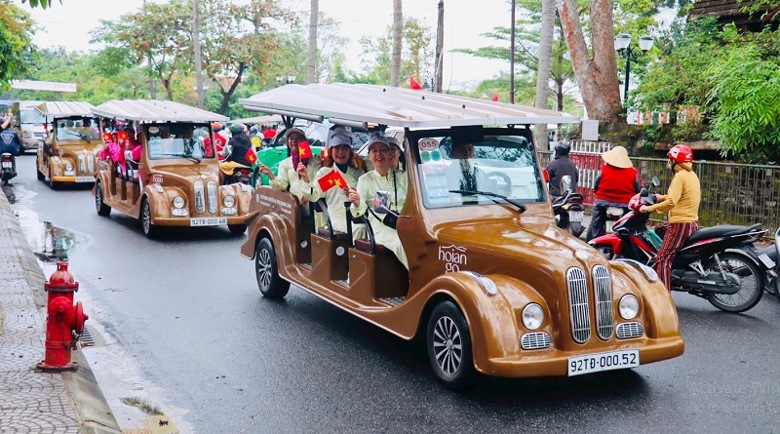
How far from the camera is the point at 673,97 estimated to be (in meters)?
18.9

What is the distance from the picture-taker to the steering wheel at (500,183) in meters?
7.36

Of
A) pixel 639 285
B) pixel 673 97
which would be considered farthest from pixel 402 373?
pixel 673 97

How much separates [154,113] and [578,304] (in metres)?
10.7

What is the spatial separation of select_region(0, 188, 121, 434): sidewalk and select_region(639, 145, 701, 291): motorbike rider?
598 cm

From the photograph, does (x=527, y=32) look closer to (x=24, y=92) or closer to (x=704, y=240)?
Result: (x=704, y=240)

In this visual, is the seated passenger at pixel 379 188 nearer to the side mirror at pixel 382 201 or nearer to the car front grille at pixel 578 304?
the side mirror at pixel 382 201

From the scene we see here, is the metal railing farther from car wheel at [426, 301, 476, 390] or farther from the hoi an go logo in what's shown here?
car wheel at [426, 301, 476, 390]

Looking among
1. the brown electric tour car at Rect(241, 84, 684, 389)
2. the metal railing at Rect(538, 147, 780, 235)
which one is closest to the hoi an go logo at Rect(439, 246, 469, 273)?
the brown electric tour car at Rect(241, 84, 684, 389)

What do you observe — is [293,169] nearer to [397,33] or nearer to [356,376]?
[356,376]

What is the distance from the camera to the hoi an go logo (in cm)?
670

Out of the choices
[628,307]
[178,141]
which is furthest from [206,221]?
[628,307]

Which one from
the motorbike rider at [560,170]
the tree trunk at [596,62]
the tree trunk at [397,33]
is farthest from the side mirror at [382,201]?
the tree trunk at [397,33]

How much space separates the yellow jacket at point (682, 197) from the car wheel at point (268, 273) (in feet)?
13.7

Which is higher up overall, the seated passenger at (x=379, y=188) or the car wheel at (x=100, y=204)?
the seated passenger at (x=379, y=188)
